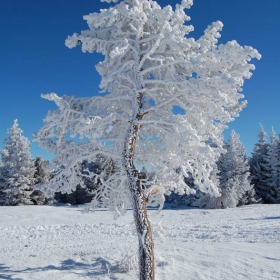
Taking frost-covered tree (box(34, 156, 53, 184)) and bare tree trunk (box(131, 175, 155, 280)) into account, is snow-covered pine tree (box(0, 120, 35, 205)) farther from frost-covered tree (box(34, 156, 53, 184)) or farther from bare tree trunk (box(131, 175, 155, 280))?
bare tree trunk (box(131, 175, 155, 280))

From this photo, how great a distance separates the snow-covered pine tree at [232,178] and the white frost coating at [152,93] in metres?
24.1

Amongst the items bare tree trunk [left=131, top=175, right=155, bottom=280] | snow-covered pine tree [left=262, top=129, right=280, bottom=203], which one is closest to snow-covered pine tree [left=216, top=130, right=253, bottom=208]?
snow-covered pine tree [left=262, top=129, right=280, bottom=203]

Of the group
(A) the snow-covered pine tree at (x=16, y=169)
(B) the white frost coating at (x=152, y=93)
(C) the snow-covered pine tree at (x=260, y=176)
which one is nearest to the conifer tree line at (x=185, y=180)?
(A) the snow-covered pine tree at (x=16, y=169)

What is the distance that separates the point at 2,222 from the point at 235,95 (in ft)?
57.5

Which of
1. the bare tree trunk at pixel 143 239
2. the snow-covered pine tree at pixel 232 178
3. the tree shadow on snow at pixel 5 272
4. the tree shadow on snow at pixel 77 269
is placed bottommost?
the tree shadow on snow at pixel 5 272

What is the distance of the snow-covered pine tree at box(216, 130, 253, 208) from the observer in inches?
1164

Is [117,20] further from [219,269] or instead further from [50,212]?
[50,212]

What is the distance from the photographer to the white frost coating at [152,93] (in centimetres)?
609

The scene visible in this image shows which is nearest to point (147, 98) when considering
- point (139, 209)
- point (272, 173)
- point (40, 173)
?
point (139, 209)

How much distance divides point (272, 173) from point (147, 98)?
33300 mm

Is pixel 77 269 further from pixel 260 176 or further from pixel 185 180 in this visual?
pixel 260 176

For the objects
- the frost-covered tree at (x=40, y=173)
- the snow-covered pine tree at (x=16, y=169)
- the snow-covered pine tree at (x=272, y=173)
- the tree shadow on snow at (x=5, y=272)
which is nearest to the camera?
the tree shadow on snow at (x=5, y=272)

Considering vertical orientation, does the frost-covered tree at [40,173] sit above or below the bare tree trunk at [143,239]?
above

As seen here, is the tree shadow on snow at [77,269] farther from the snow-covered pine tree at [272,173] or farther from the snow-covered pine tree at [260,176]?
the snow-covered pine tree at [272,173]
